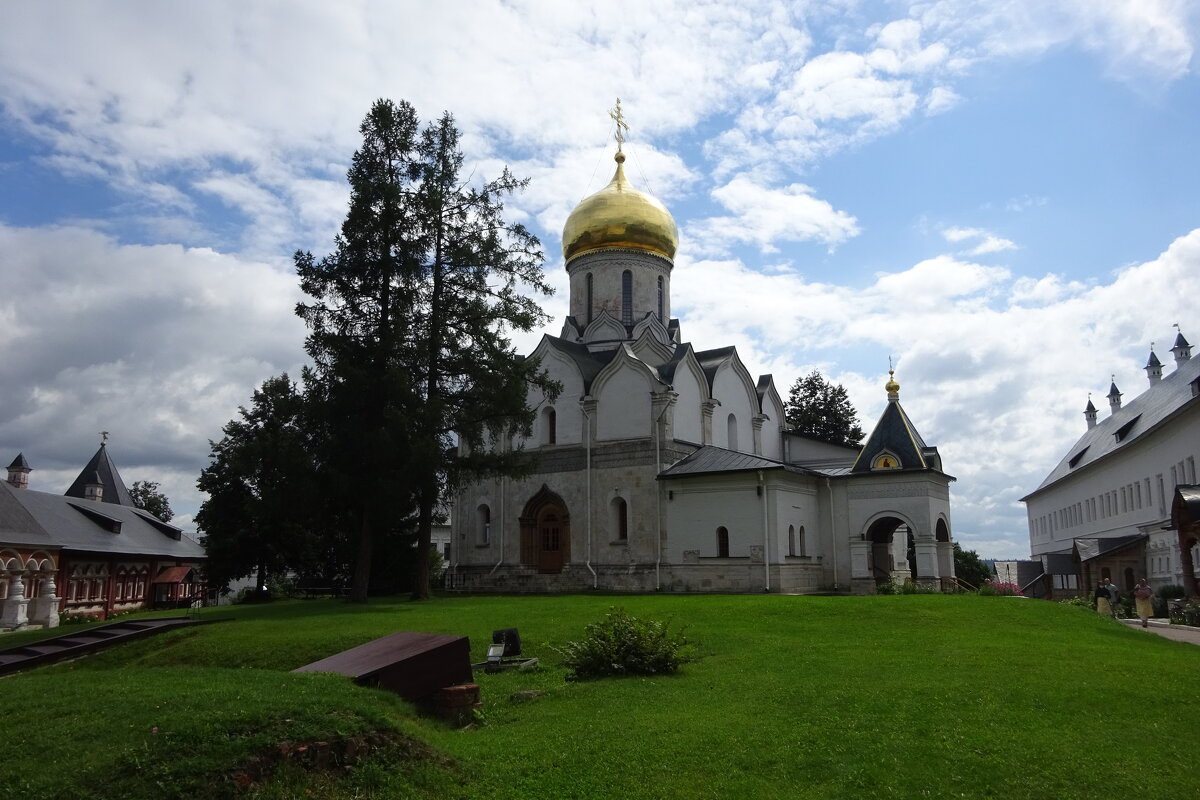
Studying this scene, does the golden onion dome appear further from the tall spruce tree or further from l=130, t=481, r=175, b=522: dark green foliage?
l=130, t=481, r=175, b=522: dark green foliage

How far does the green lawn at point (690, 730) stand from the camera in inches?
271

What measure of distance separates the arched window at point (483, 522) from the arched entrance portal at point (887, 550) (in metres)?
12.7

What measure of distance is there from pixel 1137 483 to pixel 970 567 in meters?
18.4

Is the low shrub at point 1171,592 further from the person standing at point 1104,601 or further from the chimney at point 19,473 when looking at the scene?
the chimney at point 19,473

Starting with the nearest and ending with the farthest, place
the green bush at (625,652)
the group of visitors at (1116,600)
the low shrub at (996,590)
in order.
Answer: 1. the green bush at (625,652)
2. the group of visitors at (1116,600)
3. the low shrub at (996,590)

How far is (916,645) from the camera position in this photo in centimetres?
1269

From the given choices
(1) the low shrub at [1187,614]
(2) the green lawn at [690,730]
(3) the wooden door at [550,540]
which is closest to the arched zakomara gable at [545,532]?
(3) the wooden door at [550,540]

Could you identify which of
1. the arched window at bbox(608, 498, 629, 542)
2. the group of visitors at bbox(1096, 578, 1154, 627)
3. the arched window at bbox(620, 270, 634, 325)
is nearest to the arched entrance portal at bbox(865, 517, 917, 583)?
the group of visitors at bbox(1096, 578, 1154, 627)

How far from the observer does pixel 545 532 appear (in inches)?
1184

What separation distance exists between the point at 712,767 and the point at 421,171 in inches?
766

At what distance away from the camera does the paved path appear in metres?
15.6

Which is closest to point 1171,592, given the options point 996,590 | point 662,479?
point 996,590

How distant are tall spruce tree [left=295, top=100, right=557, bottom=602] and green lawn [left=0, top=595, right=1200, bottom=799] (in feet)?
33.4

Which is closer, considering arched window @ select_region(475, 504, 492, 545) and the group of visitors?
the group of visitors
